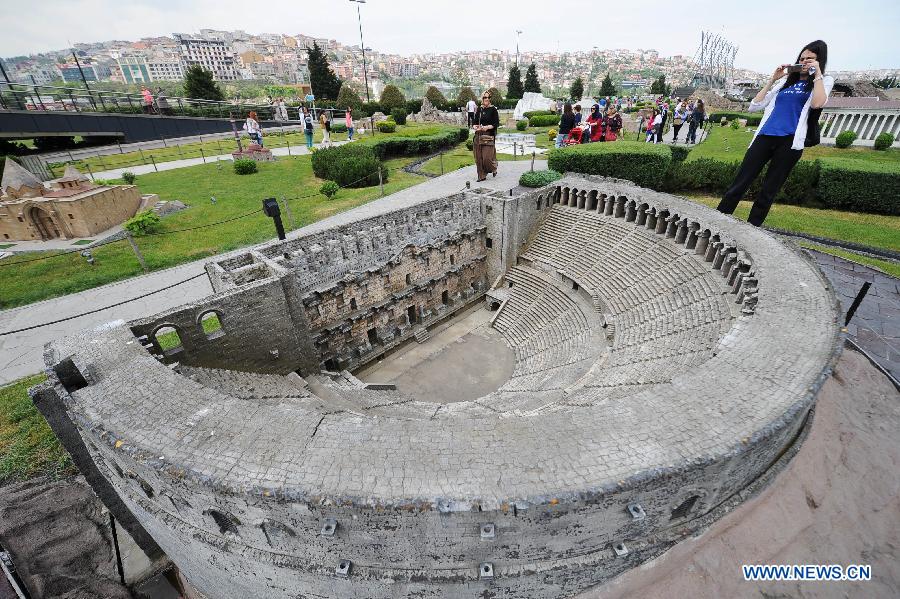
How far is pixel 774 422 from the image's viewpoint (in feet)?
28.6

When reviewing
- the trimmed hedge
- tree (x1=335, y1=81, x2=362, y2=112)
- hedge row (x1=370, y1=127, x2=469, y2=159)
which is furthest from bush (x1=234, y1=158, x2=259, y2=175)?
the trimmed hedge

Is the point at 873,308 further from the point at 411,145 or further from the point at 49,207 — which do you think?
the point at 49,207

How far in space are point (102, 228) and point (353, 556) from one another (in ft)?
98.1

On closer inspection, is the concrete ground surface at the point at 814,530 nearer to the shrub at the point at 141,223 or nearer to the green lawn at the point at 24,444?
the green lawn at the point at 24,444

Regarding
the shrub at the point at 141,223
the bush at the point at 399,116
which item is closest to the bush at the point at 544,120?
the bush at the point at 399,116

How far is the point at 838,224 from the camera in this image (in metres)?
24.8

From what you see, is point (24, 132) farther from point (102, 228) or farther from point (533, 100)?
point (533, 100)

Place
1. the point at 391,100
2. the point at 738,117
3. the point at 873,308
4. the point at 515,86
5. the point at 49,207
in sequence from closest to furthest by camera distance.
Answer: the point at 873,308 → the point at 49,207 → the point at 738,117 → the point at 391,100 → the point at 515,86

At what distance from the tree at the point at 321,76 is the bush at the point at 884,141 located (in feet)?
229

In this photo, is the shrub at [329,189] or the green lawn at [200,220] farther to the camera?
the shrub at [329,189]

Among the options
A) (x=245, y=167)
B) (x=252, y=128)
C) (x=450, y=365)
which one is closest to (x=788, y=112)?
(x=450, y=365)

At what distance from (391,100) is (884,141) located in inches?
2233

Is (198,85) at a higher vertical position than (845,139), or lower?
higher

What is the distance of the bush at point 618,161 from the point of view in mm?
26625
